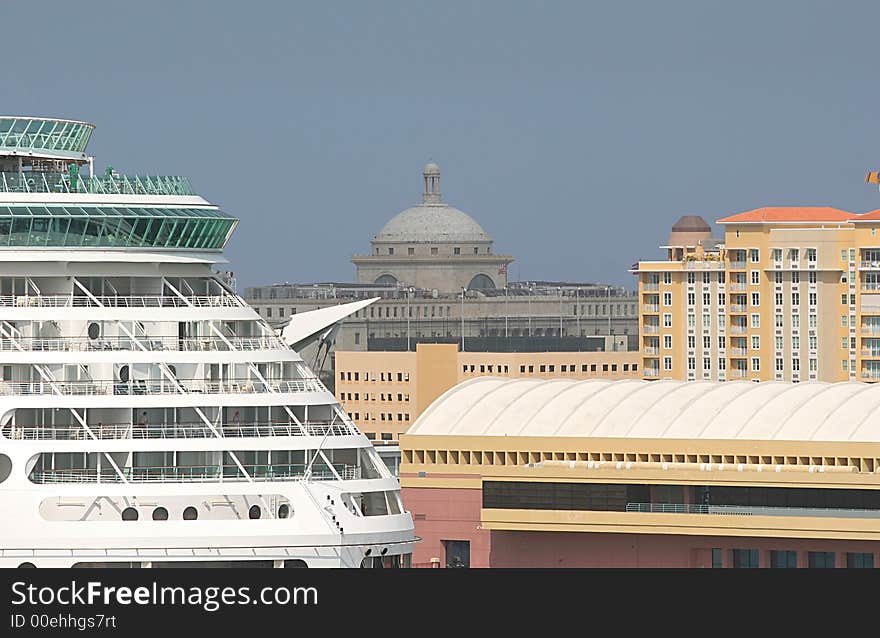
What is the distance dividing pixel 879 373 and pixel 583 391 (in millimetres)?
47522

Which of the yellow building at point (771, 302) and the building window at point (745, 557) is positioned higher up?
the yellow building at point (771, 302)

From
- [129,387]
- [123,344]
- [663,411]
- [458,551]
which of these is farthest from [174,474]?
[663,411]

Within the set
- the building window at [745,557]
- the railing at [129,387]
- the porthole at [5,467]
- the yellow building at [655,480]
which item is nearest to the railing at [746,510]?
the yellow building at [655,480]

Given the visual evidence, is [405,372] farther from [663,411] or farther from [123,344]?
[123,344]

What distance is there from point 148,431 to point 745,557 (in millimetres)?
32452

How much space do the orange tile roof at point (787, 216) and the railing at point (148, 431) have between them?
90.0 metres

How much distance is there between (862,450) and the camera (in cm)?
9131

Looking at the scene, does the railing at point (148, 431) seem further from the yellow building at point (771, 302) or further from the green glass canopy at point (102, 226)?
the yellow building at point (771, 302)

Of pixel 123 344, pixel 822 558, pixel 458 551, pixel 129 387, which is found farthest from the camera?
pixel 458 551

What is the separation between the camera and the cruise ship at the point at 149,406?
64.0 meters

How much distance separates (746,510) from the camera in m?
92.8
